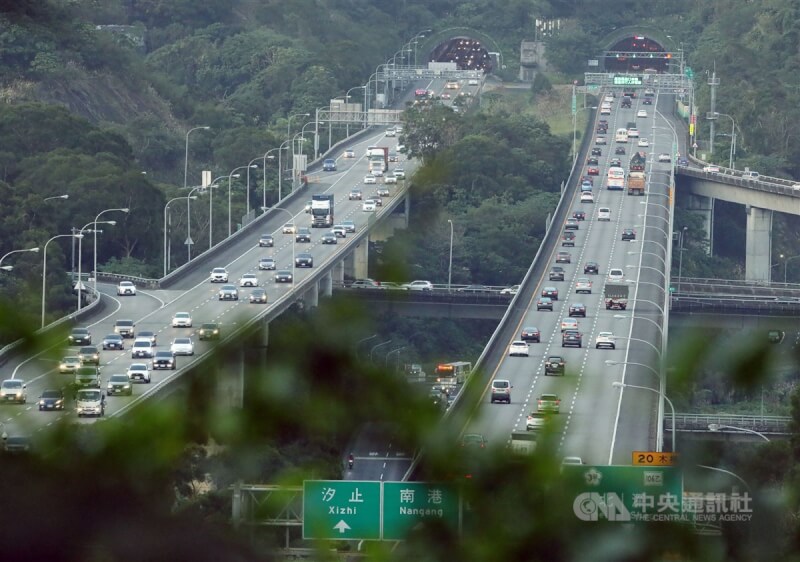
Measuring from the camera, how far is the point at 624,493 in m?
5.98

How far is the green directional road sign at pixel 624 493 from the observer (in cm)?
575

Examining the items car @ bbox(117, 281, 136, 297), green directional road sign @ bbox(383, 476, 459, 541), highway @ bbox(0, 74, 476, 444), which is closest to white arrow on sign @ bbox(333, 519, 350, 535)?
green directional road sign @ bbox(383, 476, 459, 541)

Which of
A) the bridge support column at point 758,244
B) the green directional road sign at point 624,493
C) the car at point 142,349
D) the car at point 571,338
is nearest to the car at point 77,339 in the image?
the green directional road sign at point 624,493

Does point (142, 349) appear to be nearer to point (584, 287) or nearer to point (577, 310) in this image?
point (577, 310)

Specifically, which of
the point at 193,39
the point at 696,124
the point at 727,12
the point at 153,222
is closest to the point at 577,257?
the point at 153,222

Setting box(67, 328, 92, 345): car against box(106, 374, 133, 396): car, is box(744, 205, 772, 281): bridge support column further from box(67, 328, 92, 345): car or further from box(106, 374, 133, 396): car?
box(67, 328, 92, 345): car

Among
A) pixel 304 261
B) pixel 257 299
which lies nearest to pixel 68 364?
pixel 257 299

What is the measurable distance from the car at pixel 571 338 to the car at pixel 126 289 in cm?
1234

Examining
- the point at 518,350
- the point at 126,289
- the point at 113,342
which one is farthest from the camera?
the point at 126,289

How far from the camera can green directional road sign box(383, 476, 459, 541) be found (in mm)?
5719

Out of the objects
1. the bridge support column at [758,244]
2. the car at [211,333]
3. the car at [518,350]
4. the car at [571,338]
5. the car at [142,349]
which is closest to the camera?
the car at [211,333]

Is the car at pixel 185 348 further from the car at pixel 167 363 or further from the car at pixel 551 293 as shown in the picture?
the car at pixel 551 293

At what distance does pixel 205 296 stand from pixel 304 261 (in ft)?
17.2

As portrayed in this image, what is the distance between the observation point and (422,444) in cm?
579
